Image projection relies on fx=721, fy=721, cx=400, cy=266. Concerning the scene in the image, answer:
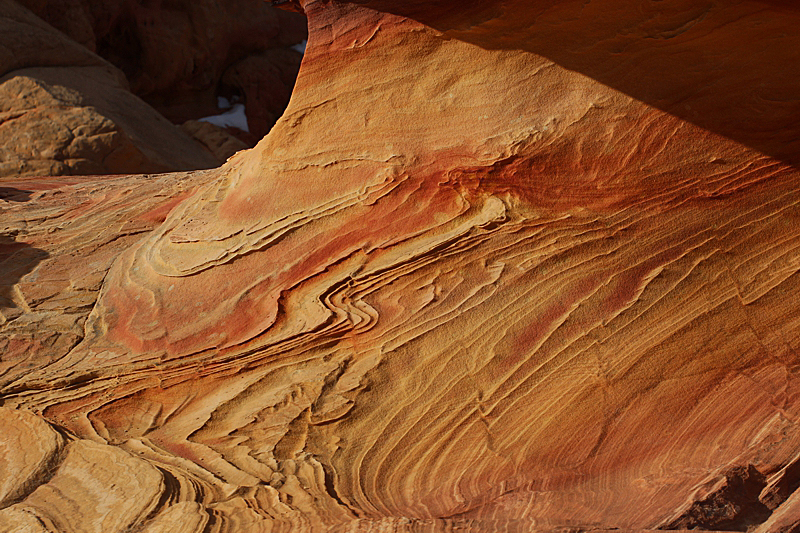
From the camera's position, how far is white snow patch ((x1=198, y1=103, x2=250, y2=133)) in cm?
1206

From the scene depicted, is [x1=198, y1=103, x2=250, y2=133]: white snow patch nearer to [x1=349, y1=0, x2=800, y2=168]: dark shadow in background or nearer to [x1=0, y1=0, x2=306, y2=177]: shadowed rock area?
[x1=0, y1=0, x2=306, y2=177]: shadowed rock area

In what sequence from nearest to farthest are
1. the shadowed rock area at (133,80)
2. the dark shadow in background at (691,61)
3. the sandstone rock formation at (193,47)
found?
the dark shadow in background at (691,61), the shadowed rock area at (133,80), the sandstone rock formation at (193,47)

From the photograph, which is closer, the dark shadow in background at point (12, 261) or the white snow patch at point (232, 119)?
the dark shadow in background at point (12, 261)

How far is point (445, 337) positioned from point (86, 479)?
4.71ft

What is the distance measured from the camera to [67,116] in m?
7.32

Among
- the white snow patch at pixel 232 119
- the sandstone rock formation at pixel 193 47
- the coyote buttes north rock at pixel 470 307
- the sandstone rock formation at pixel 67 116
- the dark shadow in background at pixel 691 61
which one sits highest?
the sandstone rock formation at pixel 193 47

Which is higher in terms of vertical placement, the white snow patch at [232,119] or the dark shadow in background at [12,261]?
the white snow patch at [232,119]

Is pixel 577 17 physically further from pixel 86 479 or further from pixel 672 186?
pixel 86 479

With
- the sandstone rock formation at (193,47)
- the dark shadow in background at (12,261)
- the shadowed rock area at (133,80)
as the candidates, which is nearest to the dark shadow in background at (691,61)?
the dark shadow in background at (12,261)

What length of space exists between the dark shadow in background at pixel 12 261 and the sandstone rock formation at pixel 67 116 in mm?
3245

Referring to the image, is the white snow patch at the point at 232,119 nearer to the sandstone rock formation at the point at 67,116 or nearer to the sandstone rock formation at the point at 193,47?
the sandstone rock formation at the point at 193,47

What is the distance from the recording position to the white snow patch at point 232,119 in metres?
12.1

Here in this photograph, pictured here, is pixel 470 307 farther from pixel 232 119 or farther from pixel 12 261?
pixel 232 119

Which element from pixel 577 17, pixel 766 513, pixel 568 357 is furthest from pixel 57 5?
pixel 766 513
